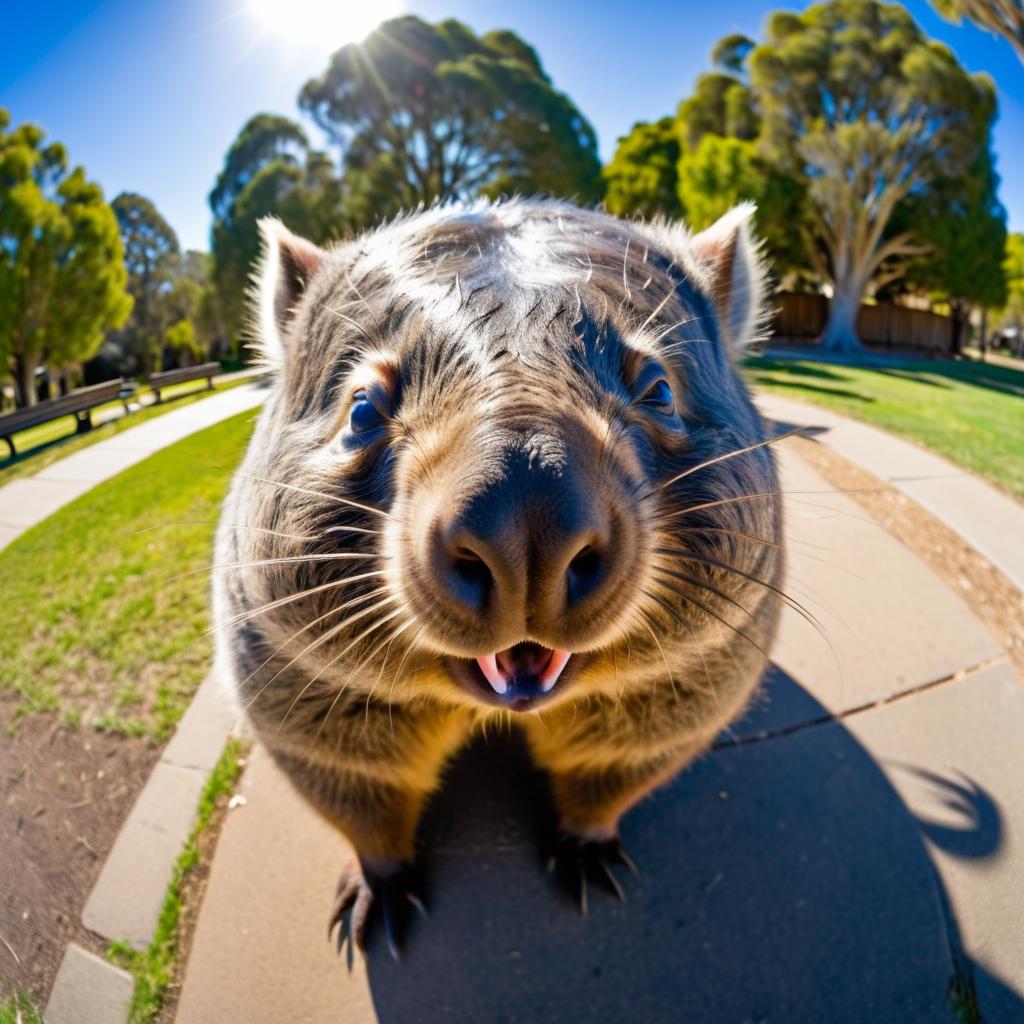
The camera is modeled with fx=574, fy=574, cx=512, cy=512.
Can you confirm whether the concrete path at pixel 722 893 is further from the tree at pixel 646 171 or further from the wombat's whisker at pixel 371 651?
the tree at pixel 646 171

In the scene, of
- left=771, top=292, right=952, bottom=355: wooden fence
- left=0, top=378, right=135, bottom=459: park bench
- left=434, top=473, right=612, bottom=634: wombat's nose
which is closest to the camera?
left=434, top=473, right=612, bottom=634: wombat's nose

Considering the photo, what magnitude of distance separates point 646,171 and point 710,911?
25.6 meters

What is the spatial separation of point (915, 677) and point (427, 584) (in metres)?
2.79

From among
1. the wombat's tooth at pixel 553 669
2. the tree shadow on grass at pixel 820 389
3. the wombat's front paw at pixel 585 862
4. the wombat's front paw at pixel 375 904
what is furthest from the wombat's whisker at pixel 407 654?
the tree shadow on grass at pixel 820 389

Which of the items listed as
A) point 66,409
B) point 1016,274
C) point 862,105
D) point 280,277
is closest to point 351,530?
point 280,277

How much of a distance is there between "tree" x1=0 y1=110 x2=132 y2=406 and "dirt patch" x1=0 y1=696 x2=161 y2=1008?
8519 mm

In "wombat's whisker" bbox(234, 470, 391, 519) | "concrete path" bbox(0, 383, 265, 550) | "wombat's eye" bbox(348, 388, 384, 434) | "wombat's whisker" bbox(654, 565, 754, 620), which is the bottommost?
"concrete path" bbox(0, 383, 265, 550)

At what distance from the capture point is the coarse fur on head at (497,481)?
0.91 m

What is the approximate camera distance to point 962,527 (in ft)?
13.5

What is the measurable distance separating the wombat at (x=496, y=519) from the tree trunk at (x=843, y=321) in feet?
82.6

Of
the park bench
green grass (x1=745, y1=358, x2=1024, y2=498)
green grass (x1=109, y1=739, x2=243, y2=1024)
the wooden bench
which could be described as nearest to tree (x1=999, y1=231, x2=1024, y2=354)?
green grass (x1=745, y1=358, x2=1024, y2=498)

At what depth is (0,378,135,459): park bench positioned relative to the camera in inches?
169

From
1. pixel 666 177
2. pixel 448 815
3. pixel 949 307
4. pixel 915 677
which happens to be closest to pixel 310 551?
pixel 448 815

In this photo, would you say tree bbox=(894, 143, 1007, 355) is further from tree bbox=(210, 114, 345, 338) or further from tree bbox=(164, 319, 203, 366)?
tree bbox=(164, 319, 203, 366)
